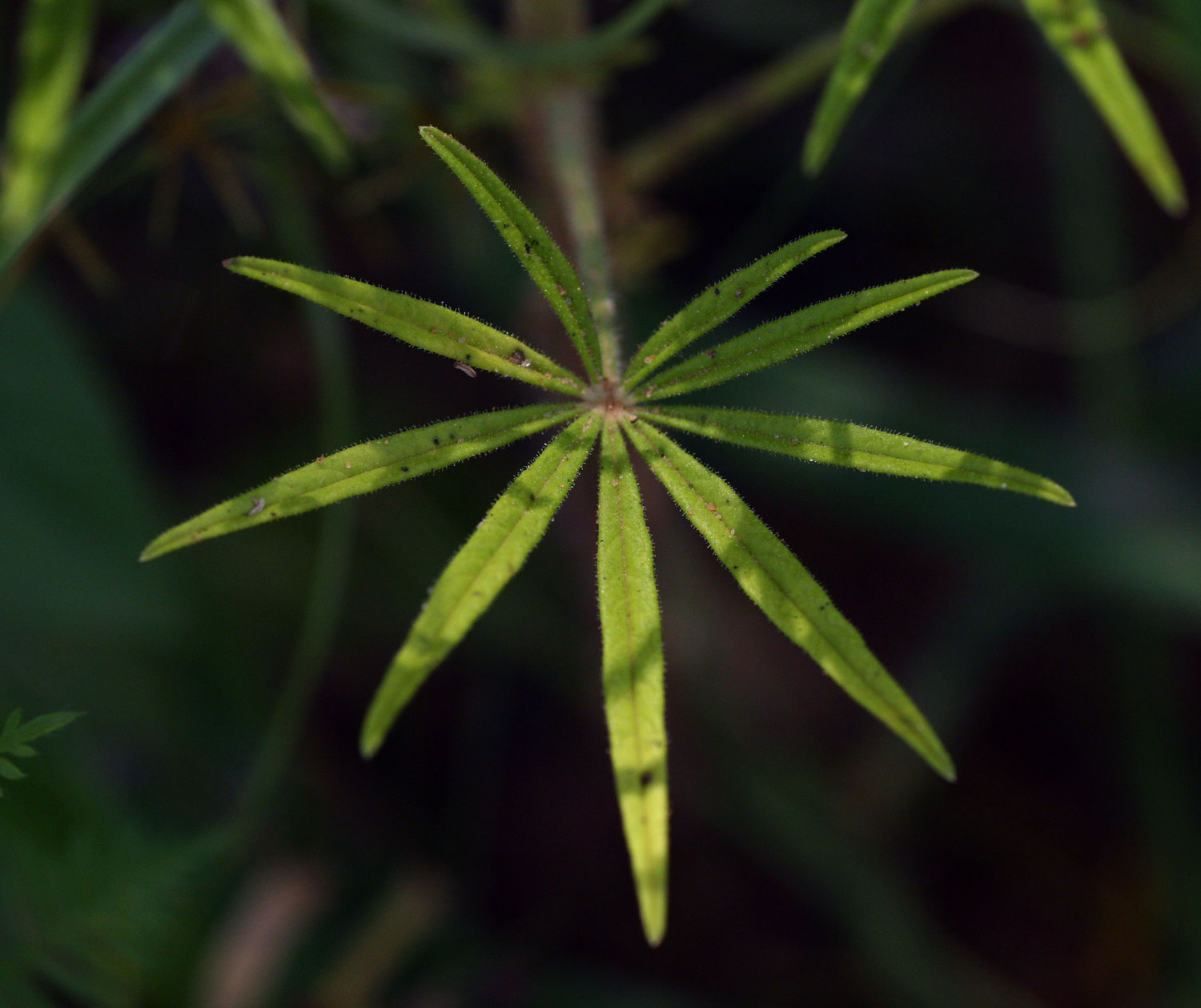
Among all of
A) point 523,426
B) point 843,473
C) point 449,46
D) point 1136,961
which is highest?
point 449,46

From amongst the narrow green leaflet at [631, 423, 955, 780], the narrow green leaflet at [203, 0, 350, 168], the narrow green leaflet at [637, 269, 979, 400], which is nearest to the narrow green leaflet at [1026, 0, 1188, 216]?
the narrow green leaflet at [637, 269, 979, 400]

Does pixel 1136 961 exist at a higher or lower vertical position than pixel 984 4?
lower

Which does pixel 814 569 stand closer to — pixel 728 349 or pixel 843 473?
pixel 843 473

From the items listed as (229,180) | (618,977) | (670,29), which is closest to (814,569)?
(618,977)

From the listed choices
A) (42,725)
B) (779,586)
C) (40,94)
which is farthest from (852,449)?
(40,94)

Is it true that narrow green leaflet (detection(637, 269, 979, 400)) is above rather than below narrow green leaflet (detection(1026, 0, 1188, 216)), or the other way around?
below

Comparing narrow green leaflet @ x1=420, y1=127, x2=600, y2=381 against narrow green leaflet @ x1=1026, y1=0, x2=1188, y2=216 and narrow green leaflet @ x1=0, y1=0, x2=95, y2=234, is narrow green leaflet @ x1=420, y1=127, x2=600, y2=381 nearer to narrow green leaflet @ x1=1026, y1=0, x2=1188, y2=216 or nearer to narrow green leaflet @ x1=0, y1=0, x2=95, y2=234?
narrow green leaflet @ x1=0, y1=0, x2=95, y2=234

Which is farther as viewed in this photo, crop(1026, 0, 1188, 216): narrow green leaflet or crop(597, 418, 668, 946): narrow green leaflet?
crop(1026, 0, 1188, 216): narrow green leaflet
